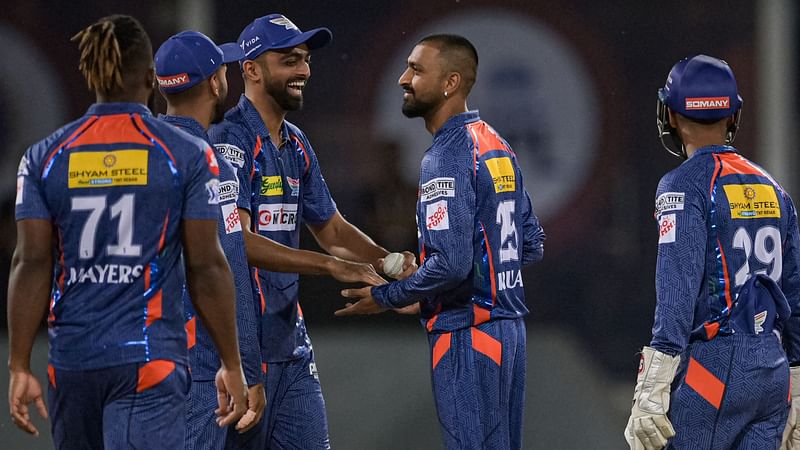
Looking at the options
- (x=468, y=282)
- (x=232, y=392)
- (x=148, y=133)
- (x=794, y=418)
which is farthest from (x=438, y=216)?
(x=794, y=418)

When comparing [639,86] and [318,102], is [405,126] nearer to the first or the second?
[318,102]

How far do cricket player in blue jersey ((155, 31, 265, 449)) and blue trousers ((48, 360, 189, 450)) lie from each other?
70 centimetres

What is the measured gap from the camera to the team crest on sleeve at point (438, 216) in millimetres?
3523

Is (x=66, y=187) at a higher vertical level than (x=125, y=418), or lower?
higher

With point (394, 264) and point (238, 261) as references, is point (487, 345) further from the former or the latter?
point (238, 261)

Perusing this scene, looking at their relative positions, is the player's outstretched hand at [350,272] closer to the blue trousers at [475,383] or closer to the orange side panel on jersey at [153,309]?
the blue trousers at [475,383]

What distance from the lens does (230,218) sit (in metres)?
3.38

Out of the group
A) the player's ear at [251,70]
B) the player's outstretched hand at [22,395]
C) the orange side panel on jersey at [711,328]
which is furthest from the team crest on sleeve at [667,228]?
the player's outstretched hand at [22,395]

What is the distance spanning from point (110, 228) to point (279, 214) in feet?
3.77

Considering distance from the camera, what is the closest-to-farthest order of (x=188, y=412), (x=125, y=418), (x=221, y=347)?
(x=125, y=418) → (x=221, y=347) → (x=188, y=412)

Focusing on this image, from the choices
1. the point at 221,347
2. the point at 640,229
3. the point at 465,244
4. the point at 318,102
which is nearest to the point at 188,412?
the point at 221,347

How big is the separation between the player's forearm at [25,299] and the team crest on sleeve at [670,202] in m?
1.61

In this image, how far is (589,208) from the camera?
5566 millimetres

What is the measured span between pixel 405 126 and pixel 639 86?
1.19 meters
